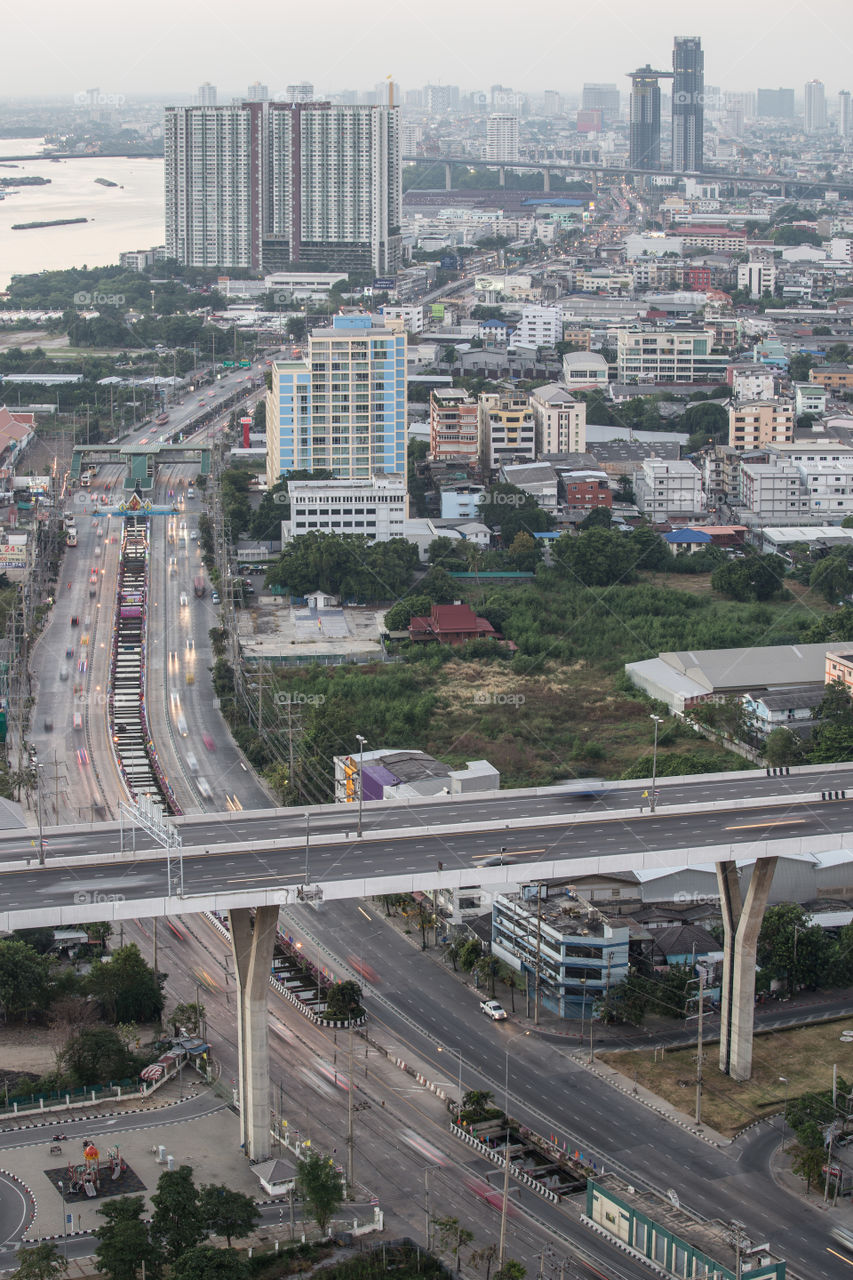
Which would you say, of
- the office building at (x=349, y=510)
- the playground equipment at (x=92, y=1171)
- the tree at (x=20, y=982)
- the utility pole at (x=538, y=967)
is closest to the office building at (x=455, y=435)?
the office building at (x=349, y=510)

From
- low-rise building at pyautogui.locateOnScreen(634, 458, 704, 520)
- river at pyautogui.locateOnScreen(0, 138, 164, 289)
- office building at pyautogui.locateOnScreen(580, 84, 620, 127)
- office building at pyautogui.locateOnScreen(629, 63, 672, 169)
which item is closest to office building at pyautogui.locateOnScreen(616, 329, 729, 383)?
low-rise building at pyautogui.locateOnScreen(634, 458, 704, 520)

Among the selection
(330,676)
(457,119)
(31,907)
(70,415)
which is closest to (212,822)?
(31,907)

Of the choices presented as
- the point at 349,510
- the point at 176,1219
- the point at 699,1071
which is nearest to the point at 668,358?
the point at 349,510

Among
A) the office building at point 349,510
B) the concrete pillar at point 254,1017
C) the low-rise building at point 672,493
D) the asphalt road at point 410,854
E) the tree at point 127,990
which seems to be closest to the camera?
the asphalt road at point 410,854

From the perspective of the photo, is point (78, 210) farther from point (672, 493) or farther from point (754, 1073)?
point (754, 1073)

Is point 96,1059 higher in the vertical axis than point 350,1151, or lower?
higher

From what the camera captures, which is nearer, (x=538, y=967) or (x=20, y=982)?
(x=20, y=982)

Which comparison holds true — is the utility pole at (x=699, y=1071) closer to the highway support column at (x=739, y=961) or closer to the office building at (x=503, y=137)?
the highway support column at (x=739, y=961)
